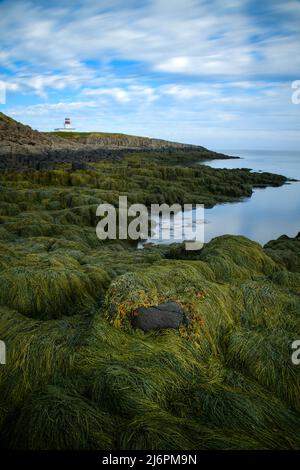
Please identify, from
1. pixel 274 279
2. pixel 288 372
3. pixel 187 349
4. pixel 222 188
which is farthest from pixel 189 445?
pixel 222 188

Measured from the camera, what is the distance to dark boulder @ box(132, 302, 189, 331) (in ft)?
13.1

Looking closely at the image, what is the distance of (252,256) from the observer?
7559 mm

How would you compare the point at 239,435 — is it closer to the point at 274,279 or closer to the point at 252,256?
the point at 274,279

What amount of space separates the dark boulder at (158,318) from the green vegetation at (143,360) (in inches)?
3.4

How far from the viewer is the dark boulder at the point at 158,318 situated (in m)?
3.98

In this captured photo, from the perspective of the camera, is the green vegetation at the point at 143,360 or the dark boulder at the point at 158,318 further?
the dark boulder at the point at 158,318

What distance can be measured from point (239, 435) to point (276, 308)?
2313 mm

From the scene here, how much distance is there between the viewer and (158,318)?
4.02 metres

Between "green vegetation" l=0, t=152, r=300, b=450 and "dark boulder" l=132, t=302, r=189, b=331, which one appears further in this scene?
"dark boulder" l=132, t=302, r=189, b=331

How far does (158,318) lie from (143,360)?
618 mm

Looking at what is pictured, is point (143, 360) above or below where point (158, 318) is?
below

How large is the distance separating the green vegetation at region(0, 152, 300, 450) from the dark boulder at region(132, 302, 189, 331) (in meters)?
0.09

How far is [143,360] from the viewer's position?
Answer: 349 centimetres

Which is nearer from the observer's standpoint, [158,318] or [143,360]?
[143,360]
